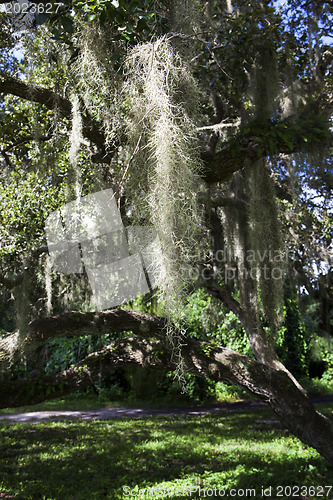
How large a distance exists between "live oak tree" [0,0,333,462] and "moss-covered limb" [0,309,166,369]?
1 centimetres

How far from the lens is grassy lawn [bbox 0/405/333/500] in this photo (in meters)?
3.32

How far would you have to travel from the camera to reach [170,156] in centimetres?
173

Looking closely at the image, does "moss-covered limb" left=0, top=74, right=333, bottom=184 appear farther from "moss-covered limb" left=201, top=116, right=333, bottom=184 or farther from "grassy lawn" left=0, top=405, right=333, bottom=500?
"grassy lawn" left=0, top=405, right=333, bottom=500

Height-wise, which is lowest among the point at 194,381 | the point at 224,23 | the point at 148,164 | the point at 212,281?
the point at 194,381

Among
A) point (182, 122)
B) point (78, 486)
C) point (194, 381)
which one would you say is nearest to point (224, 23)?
point (182, 122)

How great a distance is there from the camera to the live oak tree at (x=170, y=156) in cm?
186

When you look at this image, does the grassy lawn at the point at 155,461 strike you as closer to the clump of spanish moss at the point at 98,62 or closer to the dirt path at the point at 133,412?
the dirt path at the point at 133,412

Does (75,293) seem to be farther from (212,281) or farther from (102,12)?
(102,12)

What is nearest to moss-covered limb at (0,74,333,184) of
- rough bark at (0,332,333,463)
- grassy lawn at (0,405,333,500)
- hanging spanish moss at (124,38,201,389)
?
hanging spanish moss at (124,38,201,389)

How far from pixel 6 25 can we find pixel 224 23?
2254mm

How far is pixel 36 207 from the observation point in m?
5.22

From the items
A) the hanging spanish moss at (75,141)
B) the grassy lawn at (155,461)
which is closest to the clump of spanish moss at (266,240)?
the grassy lawn at (155,461)

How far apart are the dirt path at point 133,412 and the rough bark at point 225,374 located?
3.91m

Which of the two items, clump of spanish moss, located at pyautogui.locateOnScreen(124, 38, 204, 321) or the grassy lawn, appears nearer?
clump of spanish moss, located at pyautogui.locateOnScreen(124, 38, 204, 321)
